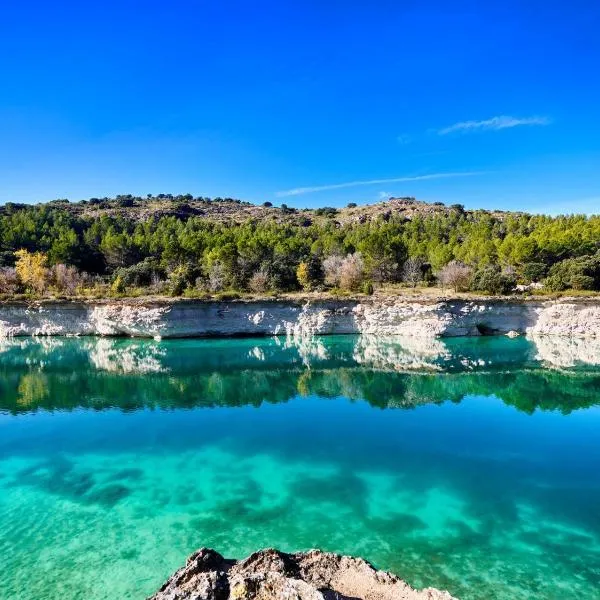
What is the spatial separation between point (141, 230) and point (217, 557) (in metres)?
75.7

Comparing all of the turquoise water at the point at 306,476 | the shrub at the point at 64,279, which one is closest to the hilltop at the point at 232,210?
the shrub at the point at 64,279

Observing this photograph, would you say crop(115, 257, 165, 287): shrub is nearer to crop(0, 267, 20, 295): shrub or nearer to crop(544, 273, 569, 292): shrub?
crop(0, 267, 20, 295): shrub

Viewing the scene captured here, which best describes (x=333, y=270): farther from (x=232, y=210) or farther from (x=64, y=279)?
(x=232, y=210)

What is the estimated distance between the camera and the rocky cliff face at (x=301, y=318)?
36.7 m

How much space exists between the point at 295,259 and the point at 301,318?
62.6 ft


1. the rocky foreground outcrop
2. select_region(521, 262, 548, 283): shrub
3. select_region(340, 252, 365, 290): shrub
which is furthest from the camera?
select_region(340, 252, 365, 290): shrub

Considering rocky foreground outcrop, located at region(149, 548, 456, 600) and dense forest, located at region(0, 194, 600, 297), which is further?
dense forest, located at region(0, 194, 600, 297)

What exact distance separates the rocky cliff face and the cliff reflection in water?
1.60 metres

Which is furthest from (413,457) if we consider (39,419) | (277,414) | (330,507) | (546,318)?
(546,318)

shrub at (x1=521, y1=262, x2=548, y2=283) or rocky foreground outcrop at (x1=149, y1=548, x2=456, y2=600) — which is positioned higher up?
shrub at (x1=521, y1=262, x2=548, y2=283)

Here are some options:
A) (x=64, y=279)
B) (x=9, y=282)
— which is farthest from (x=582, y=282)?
(x=9, y=282)

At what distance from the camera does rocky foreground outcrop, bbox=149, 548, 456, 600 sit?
4254 mm

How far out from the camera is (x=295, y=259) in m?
56.4

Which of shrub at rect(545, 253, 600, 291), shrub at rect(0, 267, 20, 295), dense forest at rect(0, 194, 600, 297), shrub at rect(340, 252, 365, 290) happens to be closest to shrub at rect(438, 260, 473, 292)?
dense forest at rect(0, 194, 600, 297)
